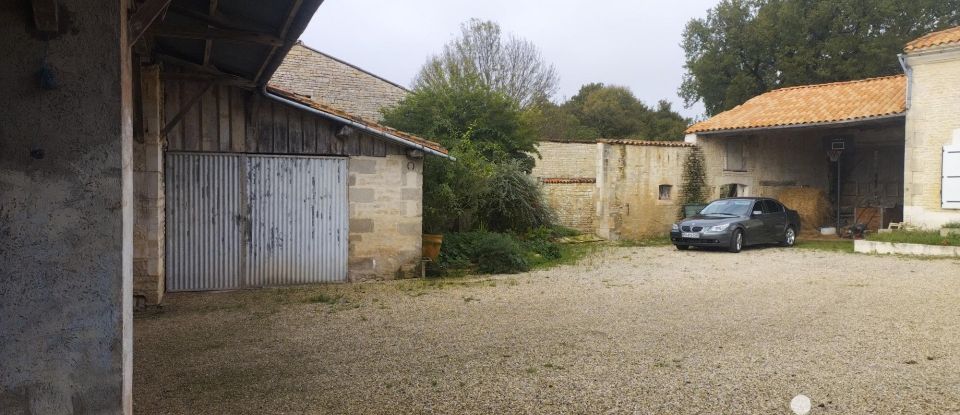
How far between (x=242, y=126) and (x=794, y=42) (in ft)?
97.7

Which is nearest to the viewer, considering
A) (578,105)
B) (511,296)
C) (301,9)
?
(301,9)

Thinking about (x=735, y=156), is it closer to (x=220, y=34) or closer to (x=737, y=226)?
(x=737, y=226)

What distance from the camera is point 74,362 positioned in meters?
3.28

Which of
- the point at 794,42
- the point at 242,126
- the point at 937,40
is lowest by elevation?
the point at 242,126

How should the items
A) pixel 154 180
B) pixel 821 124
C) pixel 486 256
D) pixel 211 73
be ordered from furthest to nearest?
pixel 821 124 < pixel 486 256 < pixel 211 73 < pixel 154 180

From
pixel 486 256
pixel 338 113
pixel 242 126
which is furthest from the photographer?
pixel 486 256

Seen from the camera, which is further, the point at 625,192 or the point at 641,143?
the point at 641,143

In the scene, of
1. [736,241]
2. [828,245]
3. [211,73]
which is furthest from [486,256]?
[828,245]

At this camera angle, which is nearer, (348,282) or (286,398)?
(286,398)

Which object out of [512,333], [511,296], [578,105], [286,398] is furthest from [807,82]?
[286,398]

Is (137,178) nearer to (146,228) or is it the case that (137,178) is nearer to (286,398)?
(146,228)

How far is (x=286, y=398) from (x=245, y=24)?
3.81 meters

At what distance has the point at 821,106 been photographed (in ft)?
64.8

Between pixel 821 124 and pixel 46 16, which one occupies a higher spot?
pixel 821 124
